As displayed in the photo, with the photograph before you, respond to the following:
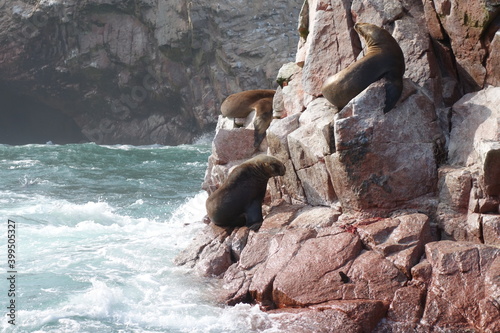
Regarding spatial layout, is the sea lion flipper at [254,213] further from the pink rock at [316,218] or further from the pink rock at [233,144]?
the pink rock at [233,144]

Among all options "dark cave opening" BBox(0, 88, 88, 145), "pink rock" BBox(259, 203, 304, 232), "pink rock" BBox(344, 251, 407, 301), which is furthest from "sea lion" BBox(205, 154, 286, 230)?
"dark cave opening" BBox(0, 88, 88, 145)

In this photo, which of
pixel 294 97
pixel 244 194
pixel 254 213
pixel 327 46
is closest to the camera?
pixel 254 213

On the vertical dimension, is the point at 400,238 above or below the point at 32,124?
below

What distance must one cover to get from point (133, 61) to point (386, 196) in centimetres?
3025

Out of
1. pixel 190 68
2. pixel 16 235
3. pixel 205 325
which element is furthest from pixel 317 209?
pixel 190 68

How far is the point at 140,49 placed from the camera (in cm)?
3416

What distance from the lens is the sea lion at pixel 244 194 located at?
729 centimetres

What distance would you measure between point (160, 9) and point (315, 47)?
27.4m

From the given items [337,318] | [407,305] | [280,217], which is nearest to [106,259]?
[280,217]

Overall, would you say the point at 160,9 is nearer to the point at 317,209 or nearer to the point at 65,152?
the point at 65,152

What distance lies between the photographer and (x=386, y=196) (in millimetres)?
6102

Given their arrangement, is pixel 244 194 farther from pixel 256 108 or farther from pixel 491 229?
pixel 491 229

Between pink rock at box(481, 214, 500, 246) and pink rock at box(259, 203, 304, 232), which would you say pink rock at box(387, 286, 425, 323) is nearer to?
pink rock at box(481, 214, 500, 246)

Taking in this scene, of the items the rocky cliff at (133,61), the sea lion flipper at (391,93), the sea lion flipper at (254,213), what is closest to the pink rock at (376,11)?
the sea lion flipper at (391,93)
